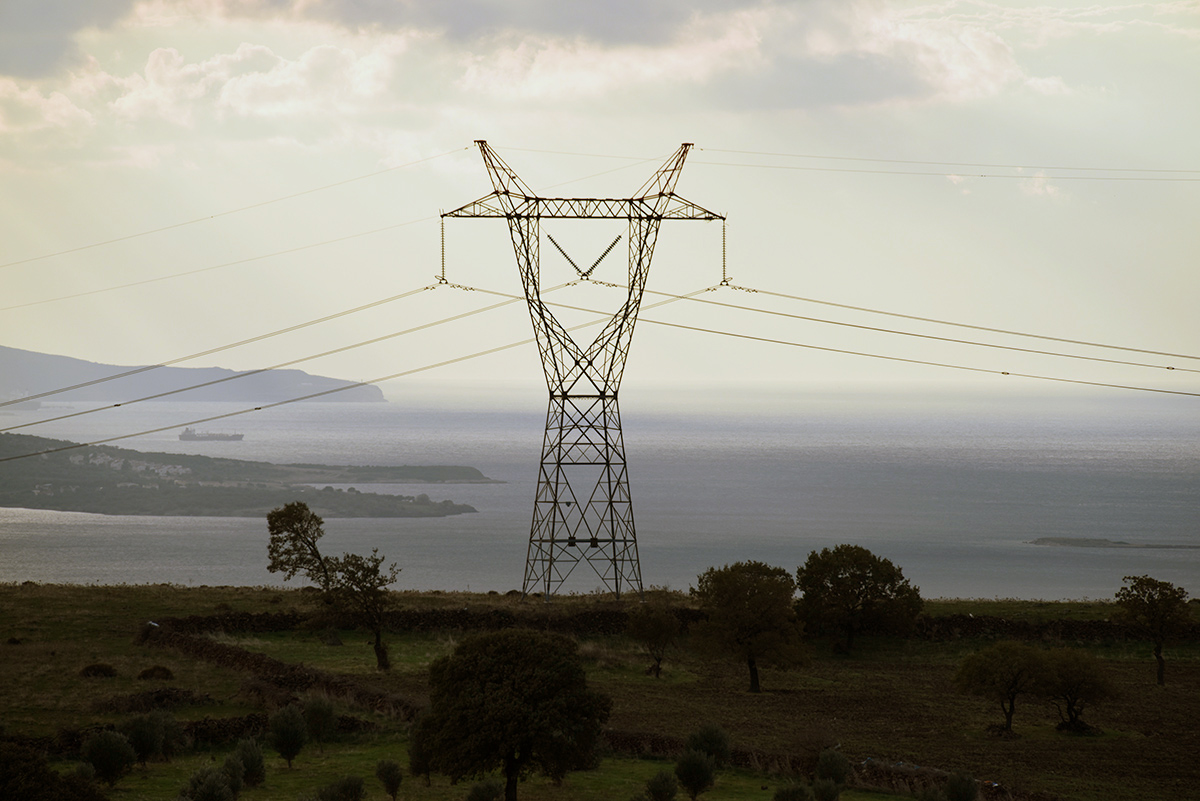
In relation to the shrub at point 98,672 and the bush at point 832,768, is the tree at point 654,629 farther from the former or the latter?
the shrub at point 98,672

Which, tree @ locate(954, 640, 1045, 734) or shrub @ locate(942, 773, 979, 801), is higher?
tree @ locate(954, 640, 1045, 734)

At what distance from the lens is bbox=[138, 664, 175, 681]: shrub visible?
105 ft

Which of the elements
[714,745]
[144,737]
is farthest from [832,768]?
[144,737]

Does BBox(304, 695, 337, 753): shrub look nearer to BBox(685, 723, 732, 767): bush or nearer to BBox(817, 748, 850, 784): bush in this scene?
BBox(685, 723, 732, 767): bush

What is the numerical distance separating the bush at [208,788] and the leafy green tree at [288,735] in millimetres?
4316

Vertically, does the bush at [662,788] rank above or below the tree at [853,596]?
below

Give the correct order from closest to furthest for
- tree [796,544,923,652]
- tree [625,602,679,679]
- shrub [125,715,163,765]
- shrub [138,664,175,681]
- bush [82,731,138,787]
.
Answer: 1. bush [82,731,138,787]
2. shrub [125,715,163,765]
3. shrub [138,664,175,681]
4. tree [625,602,679,679]
5. tree [796,544,923,652]

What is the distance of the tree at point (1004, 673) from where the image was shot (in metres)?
29.3

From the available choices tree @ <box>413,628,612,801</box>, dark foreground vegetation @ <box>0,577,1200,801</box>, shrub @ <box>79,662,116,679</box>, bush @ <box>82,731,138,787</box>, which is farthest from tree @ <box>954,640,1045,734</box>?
shrub @ <box>79,662,116,679</box>

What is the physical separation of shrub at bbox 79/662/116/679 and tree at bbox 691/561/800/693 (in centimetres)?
1968

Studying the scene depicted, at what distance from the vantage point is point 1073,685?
2919 cm

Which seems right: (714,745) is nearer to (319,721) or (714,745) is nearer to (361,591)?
(319,721)

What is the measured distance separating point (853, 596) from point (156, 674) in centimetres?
2566

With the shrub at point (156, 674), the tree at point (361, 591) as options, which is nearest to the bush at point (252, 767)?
the shrub at point (156, 674)
